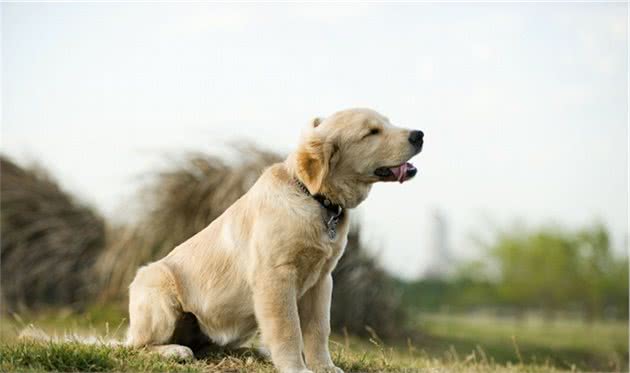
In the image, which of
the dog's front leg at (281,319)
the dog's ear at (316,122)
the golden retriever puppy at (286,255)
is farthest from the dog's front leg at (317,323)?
the dog's ear at (316,122)

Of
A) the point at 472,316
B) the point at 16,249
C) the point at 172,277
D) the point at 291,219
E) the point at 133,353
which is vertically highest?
the point at 291,219

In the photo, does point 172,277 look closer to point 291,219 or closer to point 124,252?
point 291,219

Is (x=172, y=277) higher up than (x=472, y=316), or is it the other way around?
(x=172, y=277)

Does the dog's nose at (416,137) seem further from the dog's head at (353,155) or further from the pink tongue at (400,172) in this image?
the pink tongue at (400,172)

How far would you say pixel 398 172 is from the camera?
15.2ft

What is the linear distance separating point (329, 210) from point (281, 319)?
27.7 inches

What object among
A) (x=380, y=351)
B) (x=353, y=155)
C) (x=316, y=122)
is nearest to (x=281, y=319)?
(x=353, y=155)

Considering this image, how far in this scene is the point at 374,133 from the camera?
4.71 metres

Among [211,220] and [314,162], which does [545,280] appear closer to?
[211,220]

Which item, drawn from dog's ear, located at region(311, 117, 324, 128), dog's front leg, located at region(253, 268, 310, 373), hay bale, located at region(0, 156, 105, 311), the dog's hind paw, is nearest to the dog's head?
dog's ear, located at region(311, 117, 324, 128)

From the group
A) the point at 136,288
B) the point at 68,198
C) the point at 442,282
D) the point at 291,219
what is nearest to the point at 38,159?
the point at 68,198

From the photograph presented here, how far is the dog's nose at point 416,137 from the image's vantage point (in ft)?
15.2

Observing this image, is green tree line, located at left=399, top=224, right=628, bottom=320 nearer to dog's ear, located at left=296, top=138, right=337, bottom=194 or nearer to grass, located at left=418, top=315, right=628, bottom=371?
grass, located at left=418, top=315, right=628, bottom=371

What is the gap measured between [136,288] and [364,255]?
5.11 m
